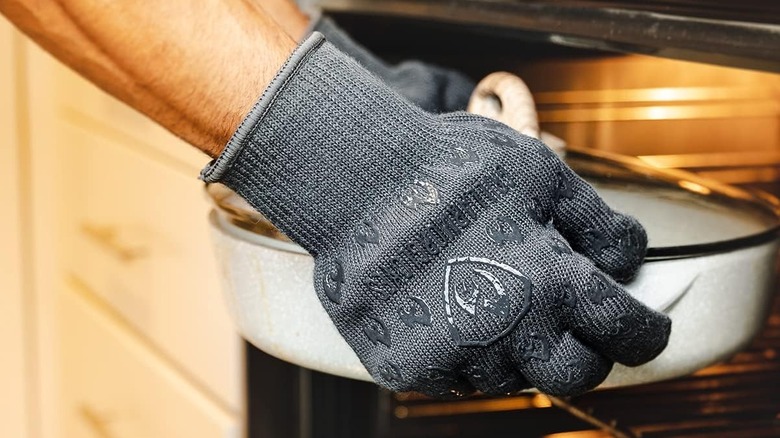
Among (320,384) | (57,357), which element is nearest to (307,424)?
(320,384)

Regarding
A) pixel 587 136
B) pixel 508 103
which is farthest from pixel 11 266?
pixel 508 103

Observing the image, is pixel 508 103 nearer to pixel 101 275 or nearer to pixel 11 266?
pixel 101 275

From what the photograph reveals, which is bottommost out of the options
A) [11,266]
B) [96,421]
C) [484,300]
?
[484,300]

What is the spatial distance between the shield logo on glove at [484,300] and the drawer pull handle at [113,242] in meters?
0.73

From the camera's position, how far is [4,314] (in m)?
1.36

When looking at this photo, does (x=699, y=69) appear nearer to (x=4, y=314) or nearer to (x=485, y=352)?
(x=485, y=352)

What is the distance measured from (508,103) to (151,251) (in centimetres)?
63

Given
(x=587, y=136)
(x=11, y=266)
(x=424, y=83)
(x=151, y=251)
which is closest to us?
(x=424, y=83)

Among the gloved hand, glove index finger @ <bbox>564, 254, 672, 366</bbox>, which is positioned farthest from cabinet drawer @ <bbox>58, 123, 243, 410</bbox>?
glove index finger @ <bbox>564, 254, 672, 366</bbox>

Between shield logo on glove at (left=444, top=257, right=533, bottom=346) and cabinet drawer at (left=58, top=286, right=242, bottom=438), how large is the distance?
0.57 metres

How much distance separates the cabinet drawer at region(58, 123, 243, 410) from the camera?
930 mm

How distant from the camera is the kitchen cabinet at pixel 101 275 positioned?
952mm

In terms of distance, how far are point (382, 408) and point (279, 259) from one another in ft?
1.39

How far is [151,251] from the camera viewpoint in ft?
3.42
